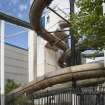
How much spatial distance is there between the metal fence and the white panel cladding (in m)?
37.7

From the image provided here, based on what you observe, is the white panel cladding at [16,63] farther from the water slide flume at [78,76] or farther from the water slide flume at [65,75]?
the water slide flume at [78,76]

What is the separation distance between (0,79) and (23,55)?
28793 millimetres

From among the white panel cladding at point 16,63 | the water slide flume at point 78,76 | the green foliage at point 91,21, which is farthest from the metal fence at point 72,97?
the white panel cladding at point 16,63

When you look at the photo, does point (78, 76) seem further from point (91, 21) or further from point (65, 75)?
point (91, 21)

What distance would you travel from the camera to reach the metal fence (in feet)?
56.2

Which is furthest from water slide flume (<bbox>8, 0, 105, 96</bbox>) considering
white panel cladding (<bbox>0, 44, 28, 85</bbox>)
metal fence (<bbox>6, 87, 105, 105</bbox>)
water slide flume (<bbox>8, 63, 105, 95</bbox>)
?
white panel cladding (<bbox>0, 44, 28, 85</bbox>)

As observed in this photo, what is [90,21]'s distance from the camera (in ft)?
52.1

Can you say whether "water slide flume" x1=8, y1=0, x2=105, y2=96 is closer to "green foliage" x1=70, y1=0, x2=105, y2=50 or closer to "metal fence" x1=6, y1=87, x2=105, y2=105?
"metal fence" x1=6, y1=87, x2=105, y2=105

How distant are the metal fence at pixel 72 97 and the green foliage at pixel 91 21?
228 centimetres

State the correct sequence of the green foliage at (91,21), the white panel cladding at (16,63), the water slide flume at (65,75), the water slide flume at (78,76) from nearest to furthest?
the green foliage at (91,21) → the water slide flume at (78,76) → the water slide flume at (65,75) → the white panel cladding at (16,63)

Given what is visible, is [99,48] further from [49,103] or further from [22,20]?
[22,20]

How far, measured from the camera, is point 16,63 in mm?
64062

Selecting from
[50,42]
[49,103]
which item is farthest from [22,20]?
[49,103]

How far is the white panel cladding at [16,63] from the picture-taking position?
195 ft
